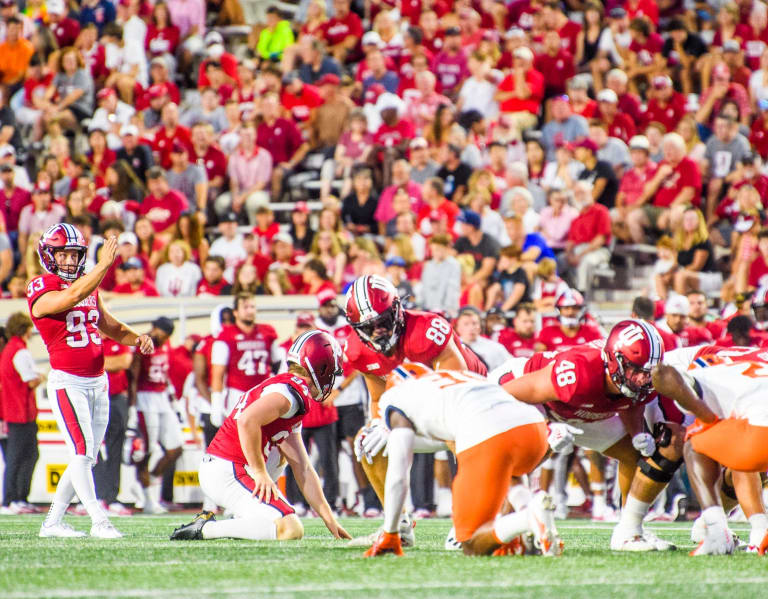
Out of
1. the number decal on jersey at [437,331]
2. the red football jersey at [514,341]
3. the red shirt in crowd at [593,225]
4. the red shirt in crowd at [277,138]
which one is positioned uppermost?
the red shirt in crowd at [277,138]

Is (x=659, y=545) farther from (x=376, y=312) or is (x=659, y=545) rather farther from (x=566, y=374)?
(x=376, y=312)

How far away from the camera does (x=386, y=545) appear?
6.38 metres

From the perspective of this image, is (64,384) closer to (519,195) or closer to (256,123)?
(519,195)

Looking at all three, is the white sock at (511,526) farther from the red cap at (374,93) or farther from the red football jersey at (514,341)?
the red cap at (374,93)

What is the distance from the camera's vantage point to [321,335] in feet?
24.8

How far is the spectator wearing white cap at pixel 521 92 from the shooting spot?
647 inches

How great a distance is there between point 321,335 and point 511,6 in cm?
1205

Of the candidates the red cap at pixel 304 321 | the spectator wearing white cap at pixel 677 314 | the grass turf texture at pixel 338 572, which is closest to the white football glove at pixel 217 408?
the red cap at pixel 304 321

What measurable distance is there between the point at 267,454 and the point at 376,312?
3.72 feet

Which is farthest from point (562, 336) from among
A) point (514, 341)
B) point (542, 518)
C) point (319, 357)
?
point (542, 518)

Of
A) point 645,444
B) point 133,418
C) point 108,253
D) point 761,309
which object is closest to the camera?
point 645,444

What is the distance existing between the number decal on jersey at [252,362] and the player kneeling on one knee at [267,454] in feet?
14.0

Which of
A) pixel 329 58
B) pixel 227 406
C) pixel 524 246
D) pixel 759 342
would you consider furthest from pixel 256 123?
pixel 759 342

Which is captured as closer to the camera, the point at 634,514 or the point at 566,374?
the point at 566,374
